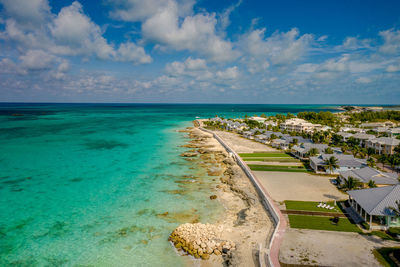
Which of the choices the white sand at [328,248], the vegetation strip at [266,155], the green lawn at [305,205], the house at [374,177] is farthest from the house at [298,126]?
the white sand at [328,248]

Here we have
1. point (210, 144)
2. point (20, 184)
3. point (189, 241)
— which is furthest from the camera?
point (210, 144)

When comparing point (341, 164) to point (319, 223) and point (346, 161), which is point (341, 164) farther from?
point (319, 223)

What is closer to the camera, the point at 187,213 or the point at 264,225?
the point at 264,225

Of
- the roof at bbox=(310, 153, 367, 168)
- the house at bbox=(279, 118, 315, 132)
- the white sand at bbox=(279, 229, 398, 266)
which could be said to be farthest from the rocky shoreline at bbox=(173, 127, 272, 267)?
the house at bbox=(279, 118, 315, 132)

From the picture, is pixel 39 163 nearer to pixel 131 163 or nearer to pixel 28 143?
pixel 131 163

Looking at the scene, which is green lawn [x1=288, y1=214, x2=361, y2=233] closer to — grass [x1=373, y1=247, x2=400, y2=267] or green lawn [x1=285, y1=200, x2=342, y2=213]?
green lawn [x1=285, y1=200, x2=342, y2=213]

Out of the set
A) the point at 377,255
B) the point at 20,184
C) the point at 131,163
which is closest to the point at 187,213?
the point at 377,255
